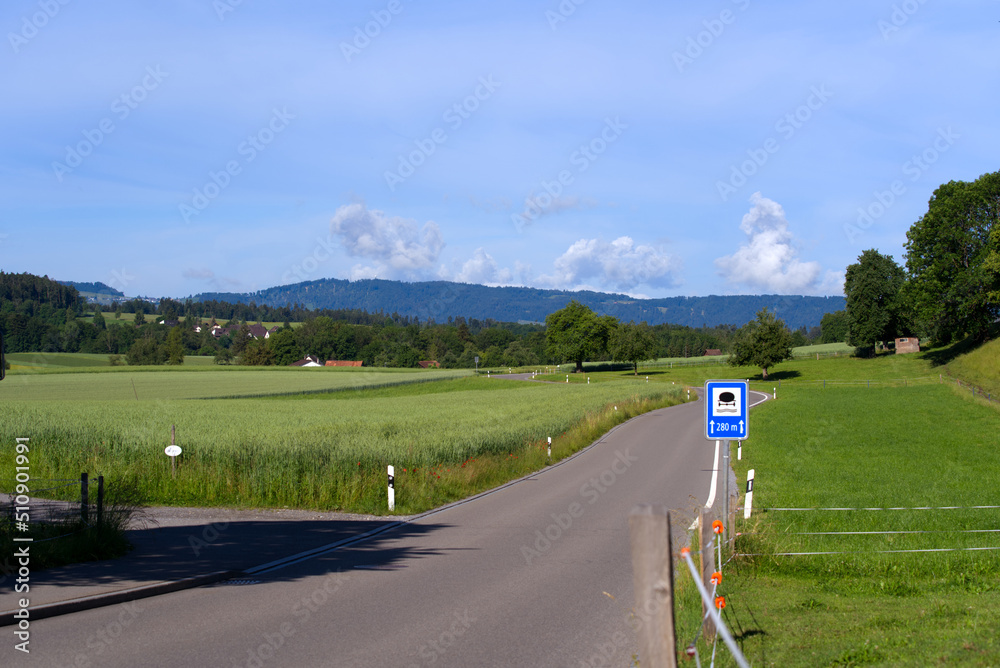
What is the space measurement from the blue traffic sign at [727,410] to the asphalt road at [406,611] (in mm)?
1839

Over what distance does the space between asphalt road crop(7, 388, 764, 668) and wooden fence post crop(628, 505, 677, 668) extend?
303 centimetres

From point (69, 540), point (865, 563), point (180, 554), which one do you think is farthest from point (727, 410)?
point (69, 540)

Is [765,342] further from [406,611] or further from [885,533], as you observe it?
[406,611]

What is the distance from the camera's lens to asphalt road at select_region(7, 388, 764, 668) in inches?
258

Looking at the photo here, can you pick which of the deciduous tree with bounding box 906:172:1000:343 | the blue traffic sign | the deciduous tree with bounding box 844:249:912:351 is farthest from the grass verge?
the deciduous tree with bounding box 844:249:912:351

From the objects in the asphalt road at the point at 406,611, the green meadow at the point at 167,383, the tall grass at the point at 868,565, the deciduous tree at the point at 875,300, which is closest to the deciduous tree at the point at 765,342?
the deciduous tree at the point at 875,300

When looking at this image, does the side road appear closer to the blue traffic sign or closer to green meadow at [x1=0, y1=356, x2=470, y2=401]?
the blue traffic sign

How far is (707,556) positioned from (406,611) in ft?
10.7

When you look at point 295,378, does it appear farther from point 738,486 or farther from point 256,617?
point 256,617

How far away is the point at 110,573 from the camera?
368 inches

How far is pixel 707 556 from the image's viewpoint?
6.78 metres

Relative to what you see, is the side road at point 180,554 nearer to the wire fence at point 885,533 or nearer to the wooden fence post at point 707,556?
the wooden fence post at point 707,556

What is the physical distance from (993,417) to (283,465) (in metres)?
33.2

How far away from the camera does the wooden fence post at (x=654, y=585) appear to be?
358cm
